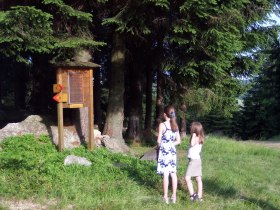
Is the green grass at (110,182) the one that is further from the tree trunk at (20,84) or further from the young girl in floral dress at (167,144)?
the tree trunk at (20,84)

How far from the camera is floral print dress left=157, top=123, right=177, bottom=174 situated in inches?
304

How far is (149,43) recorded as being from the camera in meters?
16.8

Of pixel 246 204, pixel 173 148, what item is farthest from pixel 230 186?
pixel 173 148

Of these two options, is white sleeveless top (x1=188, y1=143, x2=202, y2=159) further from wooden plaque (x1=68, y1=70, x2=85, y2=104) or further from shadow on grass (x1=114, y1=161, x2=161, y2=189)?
wooden plaque (x1=68, y1=70, x2=85, y2=104)

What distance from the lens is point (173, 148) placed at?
7797mm

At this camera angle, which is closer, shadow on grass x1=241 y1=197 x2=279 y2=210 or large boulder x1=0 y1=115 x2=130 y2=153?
shadow on grass x1=241 y1=197 x2=279 y2=210

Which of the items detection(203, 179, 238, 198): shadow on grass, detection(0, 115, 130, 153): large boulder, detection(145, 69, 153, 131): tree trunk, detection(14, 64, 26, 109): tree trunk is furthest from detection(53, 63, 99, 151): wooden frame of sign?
detection(14, 64, 26, 109): tree trunk

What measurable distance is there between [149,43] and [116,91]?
2.70m

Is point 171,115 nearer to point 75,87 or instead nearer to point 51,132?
point 75,87

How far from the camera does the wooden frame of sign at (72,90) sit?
12.4m

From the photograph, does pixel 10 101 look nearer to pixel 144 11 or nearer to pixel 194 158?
pixel 144 11

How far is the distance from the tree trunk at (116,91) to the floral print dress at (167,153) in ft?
24.5

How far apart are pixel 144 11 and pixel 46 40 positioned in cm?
318

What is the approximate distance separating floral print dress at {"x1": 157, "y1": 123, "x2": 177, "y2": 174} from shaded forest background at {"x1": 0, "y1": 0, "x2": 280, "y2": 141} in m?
5.52
